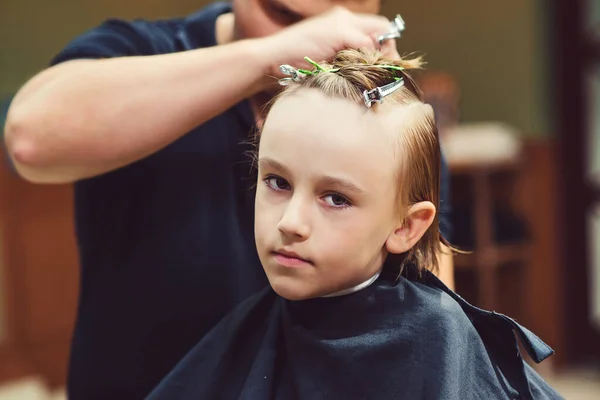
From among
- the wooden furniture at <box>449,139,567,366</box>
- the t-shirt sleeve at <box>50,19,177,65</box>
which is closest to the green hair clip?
the t-shirt sleeve at <box>50,19,177,65</box>

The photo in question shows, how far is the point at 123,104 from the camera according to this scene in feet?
3.07

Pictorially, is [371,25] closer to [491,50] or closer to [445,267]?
[445,267]

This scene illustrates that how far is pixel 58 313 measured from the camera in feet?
12.1

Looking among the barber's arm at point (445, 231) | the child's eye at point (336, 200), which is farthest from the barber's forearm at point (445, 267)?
the child's eye at point (336, 200)

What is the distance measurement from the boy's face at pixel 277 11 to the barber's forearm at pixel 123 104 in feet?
0.28

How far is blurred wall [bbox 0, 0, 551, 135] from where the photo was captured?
3.84 m

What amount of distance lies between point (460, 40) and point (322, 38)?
3352 millimetres

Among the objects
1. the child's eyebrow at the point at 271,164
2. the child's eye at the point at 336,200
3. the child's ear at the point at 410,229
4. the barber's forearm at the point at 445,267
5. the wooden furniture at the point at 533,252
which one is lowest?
the wooden furniture at the point at 533,252

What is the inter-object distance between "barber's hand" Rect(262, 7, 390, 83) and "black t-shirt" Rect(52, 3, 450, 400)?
0.20 m

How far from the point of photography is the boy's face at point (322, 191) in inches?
30.6

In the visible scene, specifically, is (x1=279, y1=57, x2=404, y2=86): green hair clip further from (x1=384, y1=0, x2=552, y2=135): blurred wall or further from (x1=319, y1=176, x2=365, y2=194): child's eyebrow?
(x1=384, y1=0, x2=552, y2=135): blurred wall

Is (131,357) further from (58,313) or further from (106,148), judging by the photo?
(58,313)

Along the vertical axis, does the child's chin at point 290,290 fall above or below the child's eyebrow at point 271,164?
below

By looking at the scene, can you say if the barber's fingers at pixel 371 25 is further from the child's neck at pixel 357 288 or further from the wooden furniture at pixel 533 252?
the wooden furniture at pixel 533 252
